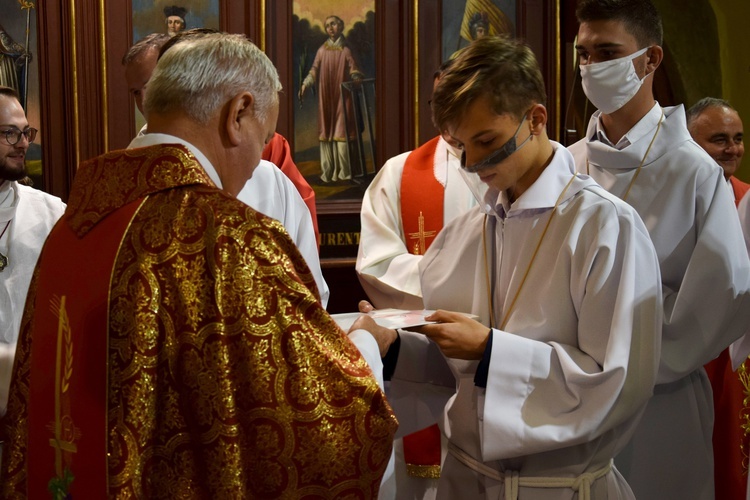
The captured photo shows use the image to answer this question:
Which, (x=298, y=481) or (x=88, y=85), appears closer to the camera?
(x=298, y=481)

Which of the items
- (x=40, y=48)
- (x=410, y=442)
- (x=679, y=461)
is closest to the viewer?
(x=679, y=461)

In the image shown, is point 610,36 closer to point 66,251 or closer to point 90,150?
point 66,251

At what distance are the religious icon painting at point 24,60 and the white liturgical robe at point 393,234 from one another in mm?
2634

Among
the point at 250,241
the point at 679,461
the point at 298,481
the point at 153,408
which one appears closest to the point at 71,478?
the point at 153,408

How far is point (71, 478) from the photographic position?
1.87 meters

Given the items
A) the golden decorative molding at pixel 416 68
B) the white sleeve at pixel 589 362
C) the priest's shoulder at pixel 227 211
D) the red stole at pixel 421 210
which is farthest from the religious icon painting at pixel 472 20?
the priest's shoulder at pixel 227 211

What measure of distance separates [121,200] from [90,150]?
15.1 ft

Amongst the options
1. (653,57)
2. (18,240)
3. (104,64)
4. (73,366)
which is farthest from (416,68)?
(73,366)

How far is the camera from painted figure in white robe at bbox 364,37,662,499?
7.50 feet

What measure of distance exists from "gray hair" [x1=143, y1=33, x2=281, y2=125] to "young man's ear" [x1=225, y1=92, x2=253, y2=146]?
13 millimetres

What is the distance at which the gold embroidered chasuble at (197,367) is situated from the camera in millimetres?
1777

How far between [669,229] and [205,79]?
5.82 feet

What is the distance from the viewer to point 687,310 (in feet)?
9.62

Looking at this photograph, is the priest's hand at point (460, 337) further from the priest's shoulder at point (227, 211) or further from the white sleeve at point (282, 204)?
the white sleeve at point (282, 204)
